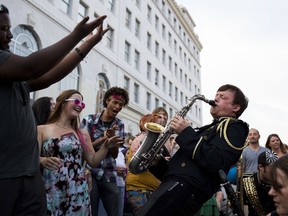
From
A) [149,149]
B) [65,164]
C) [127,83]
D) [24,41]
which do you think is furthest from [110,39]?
[65,164]

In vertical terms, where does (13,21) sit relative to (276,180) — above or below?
Result: above

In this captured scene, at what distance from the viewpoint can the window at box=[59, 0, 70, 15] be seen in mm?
18112

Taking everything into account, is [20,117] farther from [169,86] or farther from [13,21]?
[169,86]

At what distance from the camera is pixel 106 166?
4422 millimetres

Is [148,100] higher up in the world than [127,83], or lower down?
lower down

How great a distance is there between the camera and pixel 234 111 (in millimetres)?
3732

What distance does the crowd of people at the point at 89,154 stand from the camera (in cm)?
188

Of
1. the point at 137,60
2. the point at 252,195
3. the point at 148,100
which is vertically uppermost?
the point at 137,60

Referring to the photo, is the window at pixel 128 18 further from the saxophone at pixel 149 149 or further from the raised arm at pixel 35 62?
the raised arm at pixel 35 62

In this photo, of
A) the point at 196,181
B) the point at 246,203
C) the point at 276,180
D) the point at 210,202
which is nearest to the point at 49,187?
the point at 196,181

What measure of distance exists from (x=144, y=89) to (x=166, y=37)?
10175 millimetres

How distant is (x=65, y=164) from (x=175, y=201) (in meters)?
1.21

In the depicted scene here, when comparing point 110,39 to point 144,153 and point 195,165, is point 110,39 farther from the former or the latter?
point 195,165

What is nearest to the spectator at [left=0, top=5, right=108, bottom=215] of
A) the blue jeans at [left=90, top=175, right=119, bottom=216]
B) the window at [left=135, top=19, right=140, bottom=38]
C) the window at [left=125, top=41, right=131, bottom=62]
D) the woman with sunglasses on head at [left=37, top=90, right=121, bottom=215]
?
the woman with sunglasses on head at [left=37, top=90, right=121, bottom=215]
